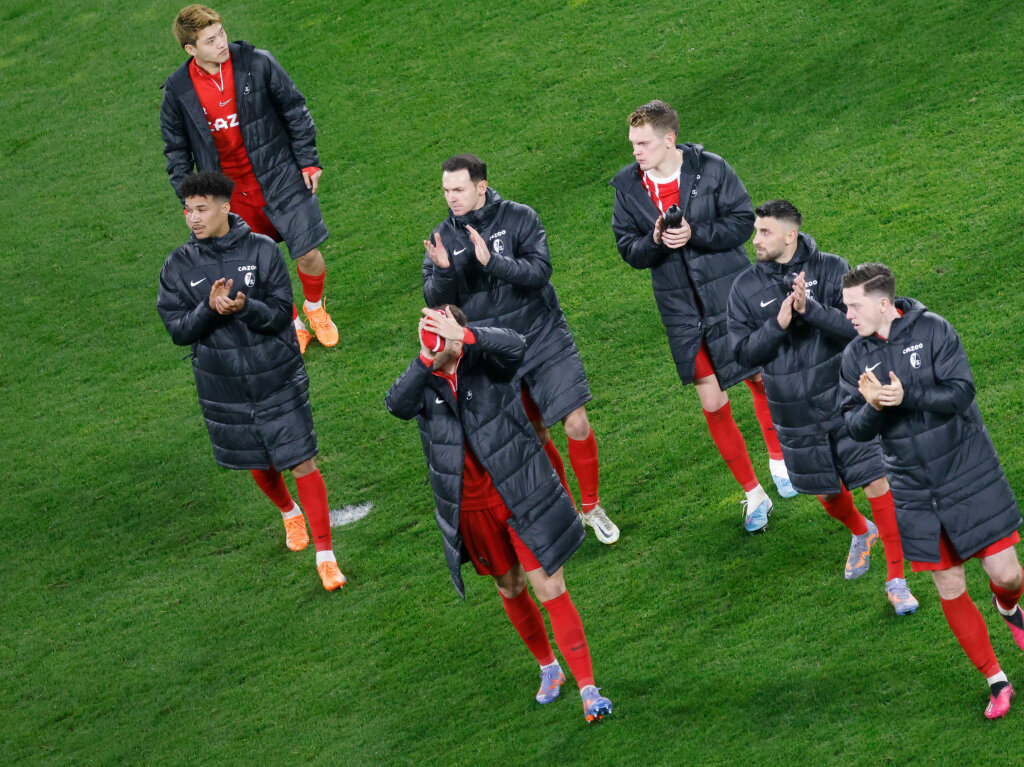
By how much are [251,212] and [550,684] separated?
11.6 feet

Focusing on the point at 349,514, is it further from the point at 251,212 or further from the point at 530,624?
the point at 530,624

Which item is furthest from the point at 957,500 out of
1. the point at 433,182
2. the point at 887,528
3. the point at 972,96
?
the point at 433,182

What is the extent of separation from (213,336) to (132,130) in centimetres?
593

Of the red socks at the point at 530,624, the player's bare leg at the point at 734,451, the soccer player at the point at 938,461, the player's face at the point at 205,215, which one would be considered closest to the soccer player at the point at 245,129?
the player's face at the point at 205,215

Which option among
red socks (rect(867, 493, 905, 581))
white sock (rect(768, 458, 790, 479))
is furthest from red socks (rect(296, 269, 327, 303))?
red socks (rect(867, 493, 905, 581))

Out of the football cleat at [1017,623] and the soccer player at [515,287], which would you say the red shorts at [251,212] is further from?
the football cleat at [1017,623]

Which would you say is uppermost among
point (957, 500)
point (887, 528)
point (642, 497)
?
point (957, 500)

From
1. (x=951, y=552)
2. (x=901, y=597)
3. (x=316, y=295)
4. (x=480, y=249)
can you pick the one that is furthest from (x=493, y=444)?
(x=316, y=295)

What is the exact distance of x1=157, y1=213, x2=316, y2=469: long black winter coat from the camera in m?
6.28

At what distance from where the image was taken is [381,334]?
8.69 metres

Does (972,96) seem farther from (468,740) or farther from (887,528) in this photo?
(468,740)

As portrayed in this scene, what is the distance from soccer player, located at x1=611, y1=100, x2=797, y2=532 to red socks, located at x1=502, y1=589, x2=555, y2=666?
1313 millimetres

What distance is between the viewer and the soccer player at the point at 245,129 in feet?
24.0

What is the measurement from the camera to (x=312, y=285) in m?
8.24
